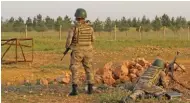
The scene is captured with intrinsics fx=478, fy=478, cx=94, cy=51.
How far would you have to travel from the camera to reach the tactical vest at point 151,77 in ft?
29.1

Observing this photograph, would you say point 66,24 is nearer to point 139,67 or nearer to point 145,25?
point 145,25

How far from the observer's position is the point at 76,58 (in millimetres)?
9414

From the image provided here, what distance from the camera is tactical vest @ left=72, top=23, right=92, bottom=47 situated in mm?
9305

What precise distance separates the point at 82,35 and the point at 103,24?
47.7 meters

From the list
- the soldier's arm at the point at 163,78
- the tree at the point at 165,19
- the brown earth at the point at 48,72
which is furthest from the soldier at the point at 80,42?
the tree at the point at 165,19

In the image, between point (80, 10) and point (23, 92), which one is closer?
point (80, 10)

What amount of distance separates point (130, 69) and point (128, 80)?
670 millimetres

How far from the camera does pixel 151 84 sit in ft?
29.1

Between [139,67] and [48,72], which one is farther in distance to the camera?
[48,72]

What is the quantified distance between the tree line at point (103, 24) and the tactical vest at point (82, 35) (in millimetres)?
41786

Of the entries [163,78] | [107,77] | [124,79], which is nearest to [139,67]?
[124,79]

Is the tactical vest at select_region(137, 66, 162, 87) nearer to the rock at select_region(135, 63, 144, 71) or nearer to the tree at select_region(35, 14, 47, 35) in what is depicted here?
the rock at select_region(135, 63, 144, 71)

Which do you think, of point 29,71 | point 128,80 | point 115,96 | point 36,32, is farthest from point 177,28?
point 115,96

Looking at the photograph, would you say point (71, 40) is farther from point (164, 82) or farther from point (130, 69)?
point (130, 69)
